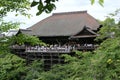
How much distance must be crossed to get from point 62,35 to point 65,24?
2.45 meters

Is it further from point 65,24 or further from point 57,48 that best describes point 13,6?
point 65,24

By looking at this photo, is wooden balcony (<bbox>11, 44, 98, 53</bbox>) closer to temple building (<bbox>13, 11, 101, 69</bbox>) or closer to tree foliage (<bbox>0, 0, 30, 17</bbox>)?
temple building (<bbox>13, 11, 101, 69</bbox>)

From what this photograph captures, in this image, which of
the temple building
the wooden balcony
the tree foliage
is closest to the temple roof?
the temple building

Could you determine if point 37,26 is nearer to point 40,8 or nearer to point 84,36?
point 84,36

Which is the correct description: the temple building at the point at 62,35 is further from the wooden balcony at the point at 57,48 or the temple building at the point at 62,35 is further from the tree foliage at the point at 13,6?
the tree foliage at the point at 13,6

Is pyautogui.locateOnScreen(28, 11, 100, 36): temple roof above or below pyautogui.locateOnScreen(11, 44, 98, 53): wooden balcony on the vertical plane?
above

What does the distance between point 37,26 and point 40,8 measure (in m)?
21.1

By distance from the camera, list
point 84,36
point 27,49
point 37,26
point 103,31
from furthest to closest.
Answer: point 37,26 < point 27,49 < point 84,36 < point 103,31

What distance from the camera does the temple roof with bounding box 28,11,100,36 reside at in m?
19.6

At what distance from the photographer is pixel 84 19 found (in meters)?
20.7

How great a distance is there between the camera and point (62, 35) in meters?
19.0

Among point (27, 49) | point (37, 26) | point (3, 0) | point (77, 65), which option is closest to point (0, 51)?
point (3, 0)

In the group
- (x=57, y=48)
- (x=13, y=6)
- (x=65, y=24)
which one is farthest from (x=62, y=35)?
(x=13, y=6)

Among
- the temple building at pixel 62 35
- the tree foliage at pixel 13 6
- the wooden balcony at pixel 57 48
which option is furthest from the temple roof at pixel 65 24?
the tree foliage at pixel 13 6
